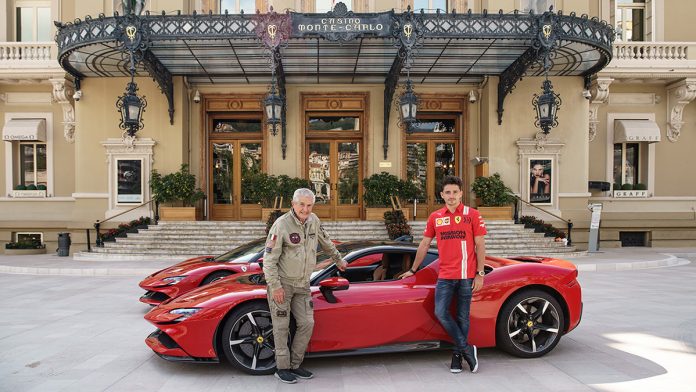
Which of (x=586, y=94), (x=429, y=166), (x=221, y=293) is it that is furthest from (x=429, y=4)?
(x=221, y=293)

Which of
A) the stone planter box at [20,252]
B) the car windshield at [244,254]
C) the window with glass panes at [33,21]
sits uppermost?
the window with glass panes at [33,21]

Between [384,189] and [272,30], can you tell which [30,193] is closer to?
[272,30]

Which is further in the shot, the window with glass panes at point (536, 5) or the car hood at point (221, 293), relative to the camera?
the window with glass panes at point (536, 5)

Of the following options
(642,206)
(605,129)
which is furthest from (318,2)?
(642,206)

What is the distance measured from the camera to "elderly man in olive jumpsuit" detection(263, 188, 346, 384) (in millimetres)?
4648

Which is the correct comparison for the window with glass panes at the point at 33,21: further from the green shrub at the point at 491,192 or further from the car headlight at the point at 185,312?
the car headlight at the point at 185,312

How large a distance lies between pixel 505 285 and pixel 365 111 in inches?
551

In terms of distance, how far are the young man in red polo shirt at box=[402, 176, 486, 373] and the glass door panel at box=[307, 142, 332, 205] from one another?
14.1m

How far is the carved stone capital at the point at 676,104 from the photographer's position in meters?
18.9

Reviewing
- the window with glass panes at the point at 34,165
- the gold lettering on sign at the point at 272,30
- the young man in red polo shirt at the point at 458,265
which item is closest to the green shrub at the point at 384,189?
the gold lettering on sign at the point at 272,30

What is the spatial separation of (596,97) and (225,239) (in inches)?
540

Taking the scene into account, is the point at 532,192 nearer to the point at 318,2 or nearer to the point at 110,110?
the point at 318,2

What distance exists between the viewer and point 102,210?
1773cm

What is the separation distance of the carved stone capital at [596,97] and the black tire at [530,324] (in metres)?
15.3
